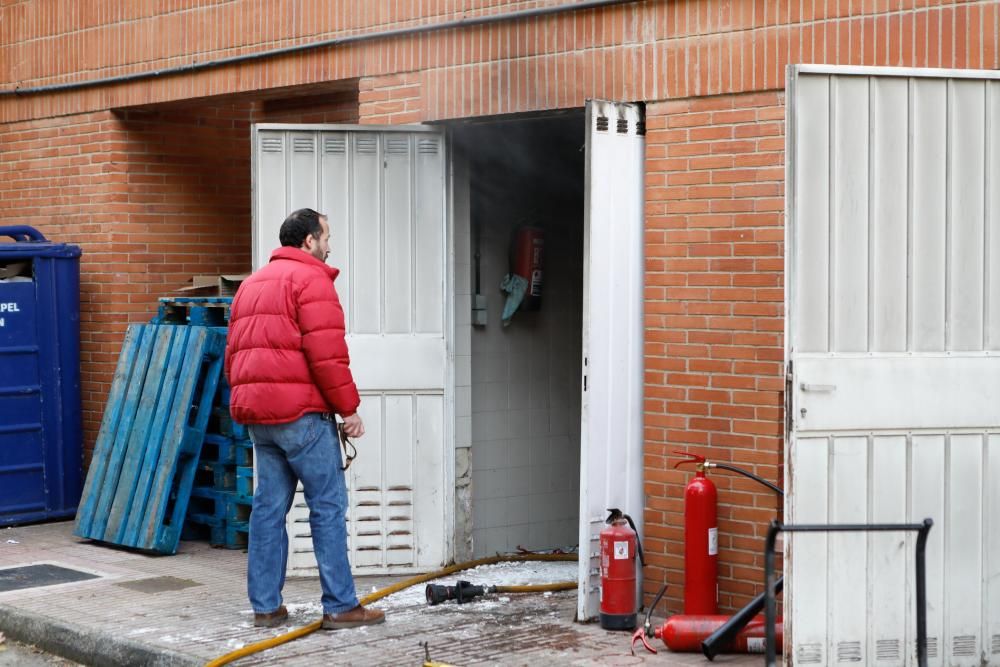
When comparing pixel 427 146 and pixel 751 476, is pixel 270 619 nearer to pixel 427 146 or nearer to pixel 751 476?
pixel 751 476

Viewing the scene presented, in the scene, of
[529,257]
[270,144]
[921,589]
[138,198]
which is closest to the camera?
[921,589]

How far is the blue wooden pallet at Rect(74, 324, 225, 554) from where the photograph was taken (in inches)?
369

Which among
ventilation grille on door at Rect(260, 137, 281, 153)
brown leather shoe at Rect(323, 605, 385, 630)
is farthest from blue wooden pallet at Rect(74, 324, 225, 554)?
brown leather shoe at Rect(323, 605, 385, 630)

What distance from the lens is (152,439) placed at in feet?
31.4

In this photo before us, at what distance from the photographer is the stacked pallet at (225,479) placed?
935 centimetres

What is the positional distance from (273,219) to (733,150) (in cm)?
289

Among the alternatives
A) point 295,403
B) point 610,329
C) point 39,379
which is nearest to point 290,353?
point 295,403

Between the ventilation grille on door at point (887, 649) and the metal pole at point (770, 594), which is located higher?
the metal pole at point (770, 594)

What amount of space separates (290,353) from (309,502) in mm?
805

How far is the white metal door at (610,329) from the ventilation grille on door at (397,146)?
66.4 inches

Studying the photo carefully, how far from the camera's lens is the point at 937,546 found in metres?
5.86

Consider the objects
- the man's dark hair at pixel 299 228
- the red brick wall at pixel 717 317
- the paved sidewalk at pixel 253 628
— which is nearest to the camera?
the paved sidewalk at pixel 253 628

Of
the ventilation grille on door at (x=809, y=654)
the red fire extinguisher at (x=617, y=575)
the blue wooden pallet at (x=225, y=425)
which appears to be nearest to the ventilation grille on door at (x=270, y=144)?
the blue wooden pallet at (x=225, y=425)

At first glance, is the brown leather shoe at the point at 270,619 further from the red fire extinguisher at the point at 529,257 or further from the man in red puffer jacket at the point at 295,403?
the red fire extinguisher at the point at 529,257
